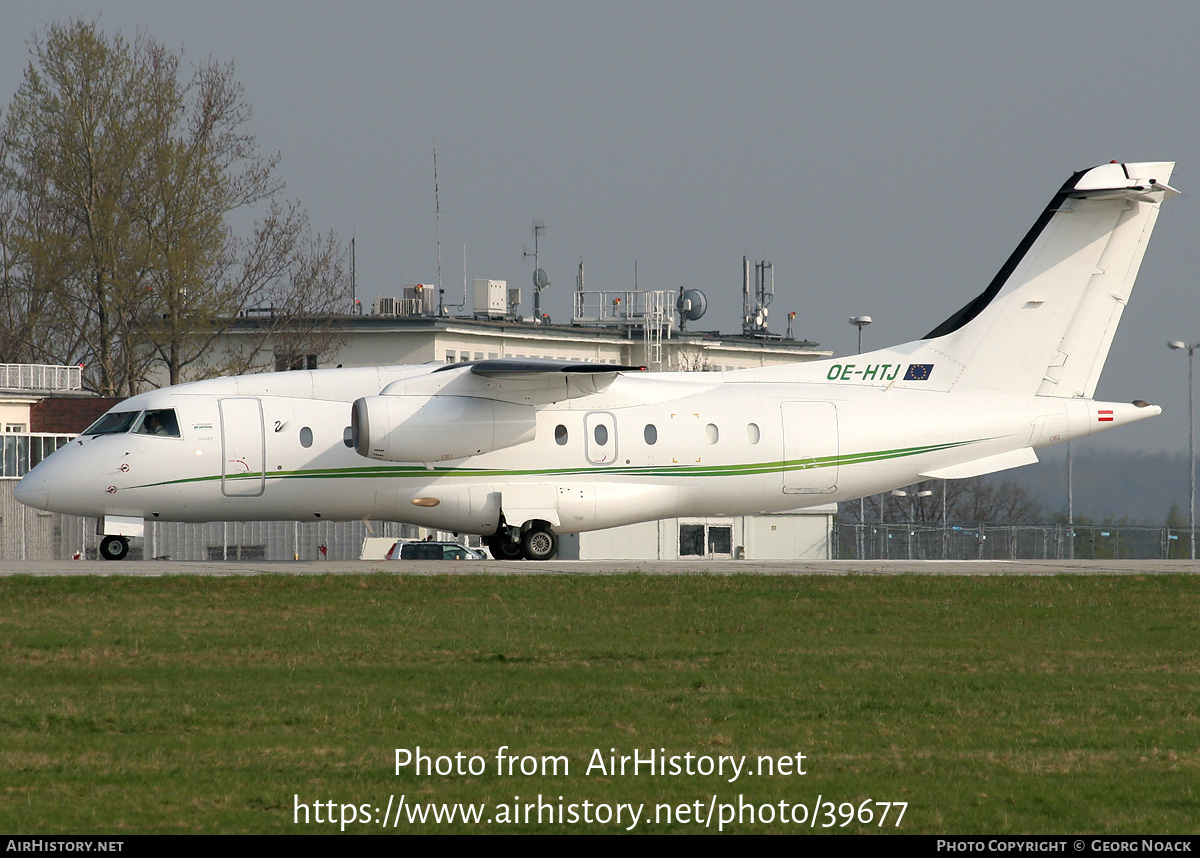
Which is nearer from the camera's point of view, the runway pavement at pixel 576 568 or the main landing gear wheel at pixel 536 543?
the runway pavement at pixel 576 568

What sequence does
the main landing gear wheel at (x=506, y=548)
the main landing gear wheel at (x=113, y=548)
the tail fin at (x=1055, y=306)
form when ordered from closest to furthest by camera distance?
the main landing gear wheel at (x=113, y=548), the main landing gear wheel at (x=506, y=548), the tail fin at (x=1055, y=306)

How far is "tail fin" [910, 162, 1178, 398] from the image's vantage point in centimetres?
2780

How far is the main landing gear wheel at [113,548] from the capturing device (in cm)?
2555

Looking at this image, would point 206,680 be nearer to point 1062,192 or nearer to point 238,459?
point 238,459

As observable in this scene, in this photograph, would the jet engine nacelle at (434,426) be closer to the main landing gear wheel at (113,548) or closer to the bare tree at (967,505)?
the main landing gear wheel at (113,548)

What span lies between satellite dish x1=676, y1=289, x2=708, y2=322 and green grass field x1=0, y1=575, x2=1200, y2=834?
47323mm

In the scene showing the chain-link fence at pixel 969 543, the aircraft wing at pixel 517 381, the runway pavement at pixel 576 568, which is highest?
the aircraft wing at pixel 517 381

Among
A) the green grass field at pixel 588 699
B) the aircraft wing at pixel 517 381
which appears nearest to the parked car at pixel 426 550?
the aircraft wing at pixel 517 381

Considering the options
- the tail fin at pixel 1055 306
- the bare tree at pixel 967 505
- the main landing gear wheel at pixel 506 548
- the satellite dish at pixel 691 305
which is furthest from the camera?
the bare tree at pixel 967 505

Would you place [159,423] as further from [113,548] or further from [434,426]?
[434,426]

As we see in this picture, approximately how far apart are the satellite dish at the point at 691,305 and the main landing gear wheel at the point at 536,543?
4206cm

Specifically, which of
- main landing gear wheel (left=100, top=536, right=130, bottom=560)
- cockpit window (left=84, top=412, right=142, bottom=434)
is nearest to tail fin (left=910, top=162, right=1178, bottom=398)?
cockpit window (left=84, top=412, right=142, bottom=434)

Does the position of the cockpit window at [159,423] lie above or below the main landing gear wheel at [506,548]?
above

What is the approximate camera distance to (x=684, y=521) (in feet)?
173
